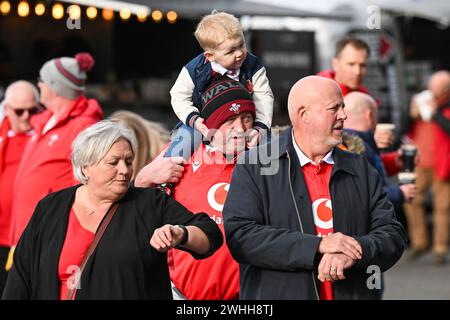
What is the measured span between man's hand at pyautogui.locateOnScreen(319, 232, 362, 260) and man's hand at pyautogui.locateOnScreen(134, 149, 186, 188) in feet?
3.04

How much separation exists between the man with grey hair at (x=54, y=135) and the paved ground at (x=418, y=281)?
188 inches

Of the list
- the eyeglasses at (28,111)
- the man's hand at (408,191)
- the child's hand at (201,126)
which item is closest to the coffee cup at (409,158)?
the man's hand at (408,191)

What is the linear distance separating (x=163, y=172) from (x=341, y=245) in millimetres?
1060

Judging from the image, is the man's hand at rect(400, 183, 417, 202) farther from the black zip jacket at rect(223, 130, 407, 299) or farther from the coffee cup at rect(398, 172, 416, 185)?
the black zip jacket at rect(223, 130, 407, 299)

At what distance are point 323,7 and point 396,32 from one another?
1.21m

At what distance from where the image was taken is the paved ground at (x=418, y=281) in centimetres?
1169

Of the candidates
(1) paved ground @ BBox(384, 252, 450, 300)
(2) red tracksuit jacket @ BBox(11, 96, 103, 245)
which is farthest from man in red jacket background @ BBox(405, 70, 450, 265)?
(2) red tracksuit jacket @ BBox(11, 96, 103, 245)

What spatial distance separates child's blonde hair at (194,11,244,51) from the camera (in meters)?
5.25

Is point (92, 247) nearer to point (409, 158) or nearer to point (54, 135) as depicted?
point (54, 135)

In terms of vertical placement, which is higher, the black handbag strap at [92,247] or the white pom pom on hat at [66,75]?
the white pom pom on hat at [66,75]

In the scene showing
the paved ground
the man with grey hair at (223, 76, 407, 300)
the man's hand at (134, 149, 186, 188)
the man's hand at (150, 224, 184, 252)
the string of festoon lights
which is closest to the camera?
the man's hand at (150, 224, 184, 252)

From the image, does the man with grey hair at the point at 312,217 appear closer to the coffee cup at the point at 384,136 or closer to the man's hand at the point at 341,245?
the man's hand at the point at 341,245
